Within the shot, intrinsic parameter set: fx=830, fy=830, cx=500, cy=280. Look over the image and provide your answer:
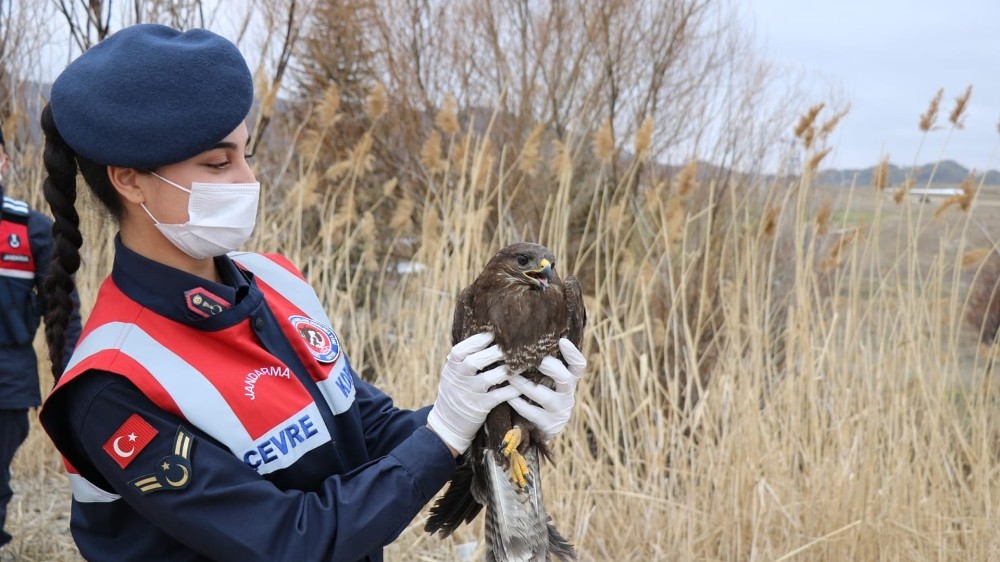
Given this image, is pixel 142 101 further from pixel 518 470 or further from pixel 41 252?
→ pixel 41 252

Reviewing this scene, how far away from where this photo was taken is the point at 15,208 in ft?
9.78

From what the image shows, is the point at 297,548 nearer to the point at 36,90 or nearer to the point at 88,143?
the point at 88,143

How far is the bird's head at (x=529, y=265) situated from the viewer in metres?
1.73

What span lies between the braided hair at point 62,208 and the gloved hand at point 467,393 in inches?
28.0

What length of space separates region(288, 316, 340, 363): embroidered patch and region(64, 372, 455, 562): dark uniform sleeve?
0.31 meters

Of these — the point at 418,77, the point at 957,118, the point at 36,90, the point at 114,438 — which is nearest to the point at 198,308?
the point at 114,438

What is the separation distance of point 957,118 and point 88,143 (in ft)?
9.64

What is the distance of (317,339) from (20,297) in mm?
1860

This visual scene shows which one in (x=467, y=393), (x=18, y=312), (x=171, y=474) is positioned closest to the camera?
(x=171, y=474)

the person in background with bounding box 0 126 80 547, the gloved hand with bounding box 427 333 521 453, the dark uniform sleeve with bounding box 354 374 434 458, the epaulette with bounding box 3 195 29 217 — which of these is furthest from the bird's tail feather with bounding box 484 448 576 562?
the epaulette with bounding box 3 195 29 217

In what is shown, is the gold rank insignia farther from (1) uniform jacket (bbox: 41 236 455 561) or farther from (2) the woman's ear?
(2) the woman's ear

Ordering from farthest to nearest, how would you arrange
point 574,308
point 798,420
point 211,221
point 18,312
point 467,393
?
point 798,420 < point 18,312 < point 574,308 < point 467,393 < point 211,221

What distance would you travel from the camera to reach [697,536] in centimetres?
326

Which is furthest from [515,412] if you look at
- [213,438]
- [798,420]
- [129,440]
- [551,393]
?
[798,420]
